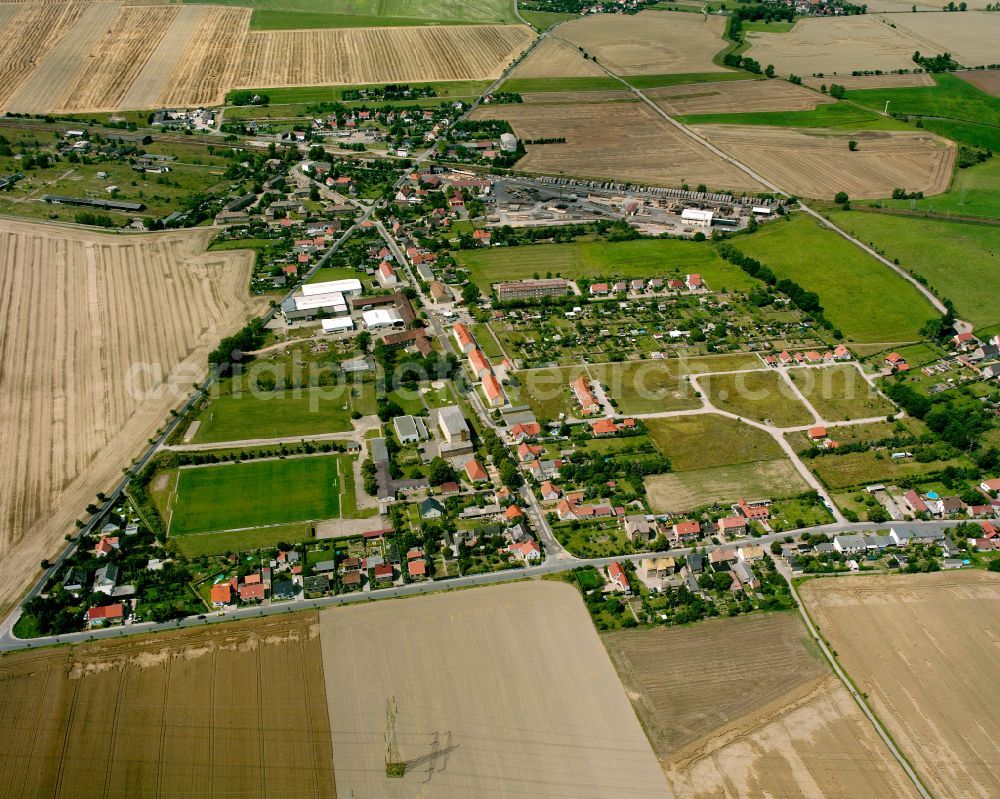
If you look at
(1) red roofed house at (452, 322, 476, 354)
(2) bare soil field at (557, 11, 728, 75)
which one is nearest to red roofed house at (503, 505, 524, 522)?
(1) red roofed house at (452, 322, 476, 354)

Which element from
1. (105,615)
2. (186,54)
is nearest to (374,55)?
(186,54)

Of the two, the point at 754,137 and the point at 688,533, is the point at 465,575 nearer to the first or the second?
the point at 688,533

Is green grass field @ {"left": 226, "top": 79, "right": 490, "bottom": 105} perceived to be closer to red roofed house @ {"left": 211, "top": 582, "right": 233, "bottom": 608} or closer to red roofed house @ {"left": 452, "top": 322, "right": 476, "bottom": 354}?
red roofed house @ {"left": 452, "top": 322, "right": 476, "bottom": 354}

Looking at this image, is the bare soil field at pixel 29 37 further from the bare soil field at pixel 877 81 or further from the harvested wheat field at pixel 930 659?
the harvested wheat field at pixel 930 659

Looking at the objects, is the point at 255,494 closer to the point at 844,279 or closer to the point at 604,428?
the point at 604,428

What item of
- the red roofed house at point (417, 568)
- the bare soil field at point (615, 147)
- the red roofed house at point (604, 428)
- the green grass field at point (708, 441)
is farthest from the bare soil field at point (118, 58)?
the red roofed house at point (417, 568)
